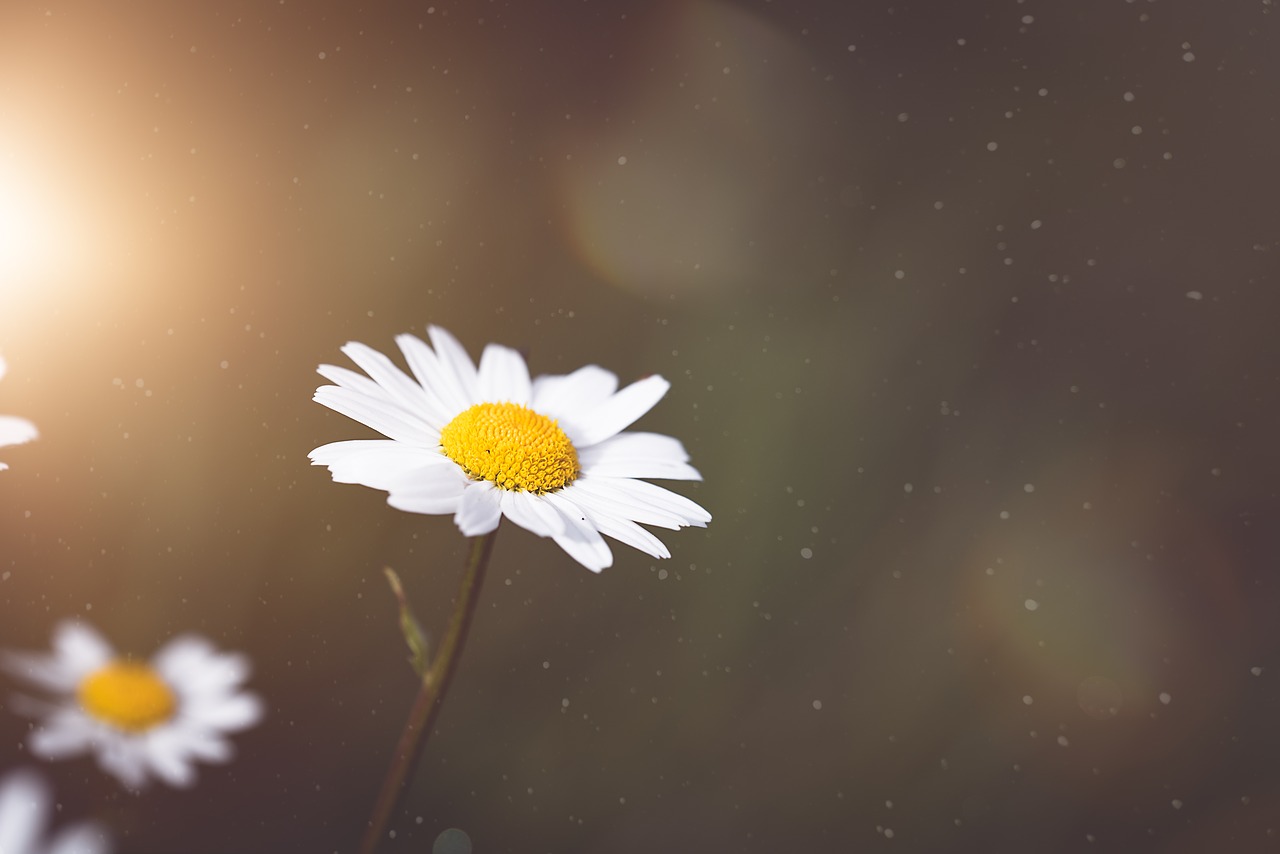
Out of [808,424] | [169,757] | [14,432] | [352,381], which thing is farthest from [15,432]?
[808,424]

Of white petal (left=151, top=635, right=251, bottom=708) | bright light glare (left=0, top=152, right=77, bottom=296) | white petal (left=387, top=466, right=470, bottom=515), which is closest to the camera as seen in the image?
white petal (left=387, top=466, right=470, bottom=515)

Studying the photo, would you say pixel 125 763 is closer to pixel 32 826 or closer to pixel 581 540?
pixel 32 826

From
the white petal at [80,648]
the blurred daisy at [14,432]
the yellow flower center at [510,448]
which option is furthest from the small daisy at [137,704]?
the yellow flower center at [510,448]

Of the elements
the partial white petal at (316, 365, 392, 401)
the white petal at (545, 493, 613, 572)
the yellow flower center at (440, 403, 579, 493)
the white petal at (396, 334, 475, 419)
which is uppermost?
the white petal at (396, 334, 475, 419)

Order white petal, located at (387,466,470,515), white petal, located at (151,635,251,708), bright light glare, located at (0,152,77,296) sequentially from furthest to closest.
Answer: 1. white petal, located at (151,635,251,708)
2. bright light glare, located at (0,152,77,296)
3. white petal, located at (387,466,470,515)

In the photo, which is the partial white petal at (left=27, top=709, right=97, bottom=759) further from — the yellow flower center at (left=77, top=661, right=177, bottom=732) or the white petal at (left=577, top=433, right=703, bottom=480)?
the white petal at (left=577, top=433, right=703, bottom=480)

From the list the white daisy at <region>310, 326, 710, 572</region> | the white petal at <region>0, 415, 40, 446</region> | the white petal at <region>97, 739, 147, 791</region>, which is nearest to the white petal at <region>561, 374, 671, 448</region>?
the white daisy at <region>310, 326, 710, 572</region>

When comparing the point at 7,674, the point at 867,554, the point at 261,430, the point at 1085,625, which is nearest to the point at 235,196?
the point at 261,430

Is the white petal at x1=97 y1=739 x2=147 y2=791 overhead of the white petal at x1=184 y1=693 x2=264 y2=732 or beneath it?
beneath
